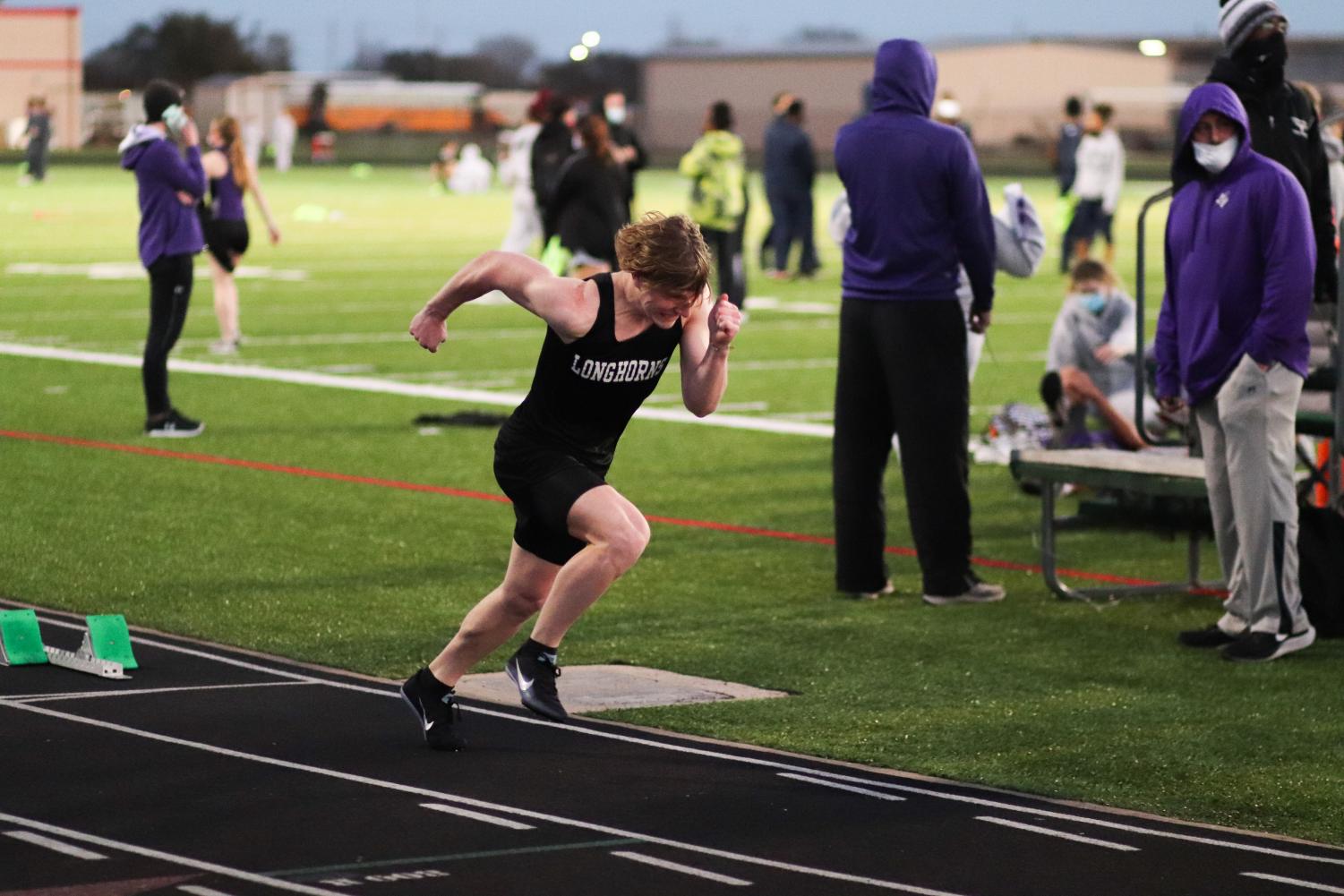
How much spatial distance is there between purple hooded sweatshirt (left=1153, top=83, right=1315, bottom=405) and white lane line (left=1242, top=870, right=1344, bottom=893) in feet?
10.3

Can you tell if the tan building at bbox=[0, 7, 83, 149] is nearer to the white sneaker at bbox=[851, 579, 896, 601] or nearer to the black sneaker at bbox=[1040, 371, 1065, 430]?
the black sneaker at bbox=[1040, 371, 1065, 430]

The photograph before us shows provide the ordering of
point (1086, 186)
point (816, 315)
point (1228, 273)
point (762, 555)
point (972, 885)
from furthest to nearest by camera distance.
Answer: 1. point (1086, 186)
2. point (816, 315)
3. point (762, 555)
4. point (1228, 273)
5. point (972, 885)

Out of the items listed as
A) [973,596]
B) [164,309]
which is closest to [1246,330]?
[973,596]

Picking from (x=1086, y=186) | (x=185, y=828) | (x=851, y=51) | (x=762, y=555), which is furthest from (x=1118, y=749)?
(x=851, y=51)

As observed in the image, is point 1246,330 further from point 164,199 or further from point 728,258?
point 728,258

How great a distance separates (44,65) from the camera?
91.9 meters

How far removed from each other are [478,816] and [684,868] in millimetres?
695

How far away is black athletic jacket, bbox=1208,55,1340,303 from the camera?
9.38 meters

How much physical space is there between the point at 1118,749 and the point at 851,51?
369 feet

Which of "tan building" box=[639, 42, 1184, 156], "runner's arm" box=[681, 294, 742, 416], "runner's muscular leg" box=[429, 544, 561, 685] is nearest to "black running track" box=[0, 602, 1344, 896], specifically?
"runner's muscular leg" box=[429, 544, 561, 685]

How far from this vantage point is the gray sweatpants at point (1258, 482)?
28.6ft

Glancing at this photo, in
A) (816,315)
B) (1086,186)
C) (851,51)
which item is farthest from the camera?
(851,51)

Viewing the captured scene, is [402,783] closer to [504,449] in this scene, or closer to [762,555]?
[504,449]

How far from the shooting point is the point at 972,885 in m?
5.65
